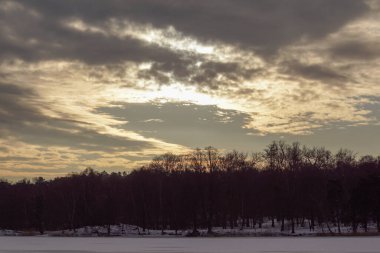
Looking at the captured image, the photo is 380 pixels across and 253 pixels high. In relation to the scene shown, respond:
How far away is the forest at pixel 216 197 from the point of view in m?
95.2

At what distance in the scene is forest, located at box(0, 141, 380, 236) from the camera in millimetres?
95250

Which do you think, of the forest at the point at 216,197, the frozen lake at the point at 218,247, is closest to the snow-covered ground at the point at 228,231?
the forest at the point at 216,197

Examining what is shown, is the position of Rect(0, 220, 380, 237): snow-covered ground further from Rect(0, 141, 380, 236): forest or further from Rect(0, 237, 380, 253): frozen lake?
Rect(0, 237, 380, 253): frozen lake

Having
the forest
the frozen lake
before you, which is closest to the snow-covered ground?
the forest

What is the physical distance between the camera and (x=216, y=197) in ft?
339

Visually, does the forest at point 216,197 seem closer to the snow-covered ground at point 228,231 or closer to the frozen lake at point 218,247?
the snow-covered ground at point 228,231

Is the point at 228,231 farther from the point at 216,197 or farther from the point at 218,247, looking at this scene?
the point at 218,247

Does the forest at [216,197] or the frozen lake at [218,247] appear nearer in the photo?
the frozen lake at [218,247]

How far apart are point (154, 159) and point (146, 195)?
18.0m

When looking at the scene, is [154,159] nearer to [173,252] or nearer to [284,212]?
[284,212]

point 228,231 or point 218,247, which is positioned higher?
point 228,231

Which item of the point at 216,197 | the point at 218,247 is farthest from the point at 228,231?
the point at 218,247

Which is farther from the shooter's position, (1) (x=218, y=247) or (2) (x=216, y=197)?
(2) (x=216, y=197)

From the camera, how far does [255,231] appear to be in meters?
93.2
